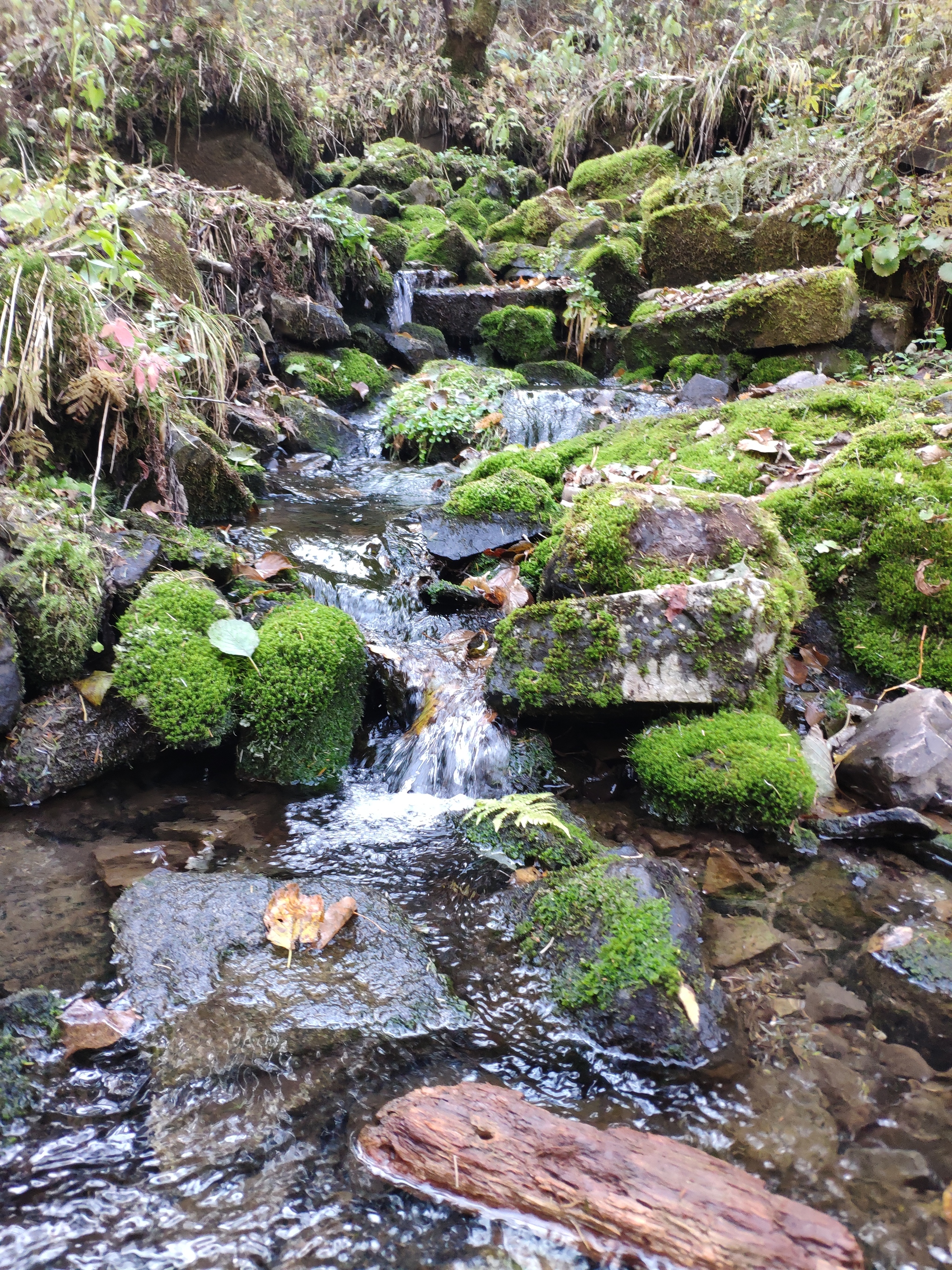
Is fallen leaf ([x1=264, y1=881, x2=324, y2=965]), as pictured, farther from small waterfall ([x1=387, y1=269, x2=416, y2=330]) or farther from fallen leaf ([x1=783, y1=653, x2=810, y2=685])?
small waterfall ([x1=387, y1=269, x2=416, y2=330])

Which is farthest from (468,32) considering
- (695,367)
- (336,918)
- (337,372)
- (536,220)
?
(336,918)

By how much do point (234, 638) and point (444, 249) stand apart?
10.5 meters

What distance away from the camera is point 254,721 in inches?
140

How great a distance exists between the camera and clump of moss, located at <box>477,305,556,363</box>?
33.4 ft

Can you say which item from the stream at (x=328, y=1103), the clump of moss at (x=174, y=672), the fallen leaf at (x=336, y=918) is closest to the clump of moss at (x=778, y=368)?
the stream at (x=328, y=1103)

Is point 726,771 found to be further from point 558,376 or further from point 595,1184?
point 558,376

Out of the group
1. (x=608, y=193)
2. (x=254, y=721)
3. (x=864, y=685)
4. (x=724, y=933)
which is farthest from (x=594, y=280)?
(x=724, y=933)

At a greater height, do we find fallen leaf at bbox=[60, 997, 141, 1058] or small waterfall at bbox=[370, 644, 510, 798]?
small waterfall at bbox=[370, 644, 510, 798]

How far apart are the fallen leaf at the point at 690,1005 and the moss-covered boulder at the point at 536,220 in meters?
13.4

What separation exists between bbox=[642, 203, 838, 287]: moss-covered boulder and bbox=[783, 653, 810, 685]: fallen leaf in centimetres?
706

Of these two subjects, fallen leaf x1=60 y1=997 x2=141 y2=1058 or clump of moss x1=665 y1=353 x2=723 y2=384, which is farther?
clump of moss x1=665 y1=353 x2=723 y2=384

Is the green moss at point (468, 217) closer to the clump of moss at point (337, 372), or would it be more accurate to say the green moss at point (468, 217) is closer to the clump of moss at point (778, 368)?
the clump of moss at point (337, 372)

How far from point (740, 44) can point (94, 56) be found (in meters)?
9.72

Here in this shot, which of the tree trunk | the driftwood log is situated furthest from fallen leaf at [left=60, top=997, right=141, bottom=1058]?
the tree trunk
